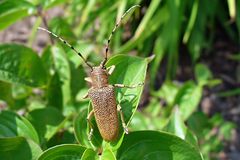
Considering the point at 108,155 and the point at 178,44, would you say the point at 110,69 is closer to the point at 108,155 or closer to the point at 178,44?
the point at 108,155

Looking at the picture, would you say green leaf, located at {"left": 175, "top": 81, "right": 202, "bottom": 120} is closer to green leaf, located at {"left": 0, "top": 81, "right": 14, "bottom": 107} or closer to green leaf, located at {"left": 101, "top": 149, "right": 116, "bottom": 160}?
green leaf, located at {"left": 0, "top": 81, "right": 14, "bottom": 107}

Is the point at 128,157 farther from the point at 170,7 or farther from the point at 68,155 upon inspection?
the point at 170,7

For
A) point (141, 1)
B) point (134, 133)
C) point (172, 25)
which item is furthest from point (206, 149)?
point (134, 133)

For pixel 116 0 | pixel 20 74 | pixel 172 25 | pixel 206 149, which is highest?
pixel 20 74

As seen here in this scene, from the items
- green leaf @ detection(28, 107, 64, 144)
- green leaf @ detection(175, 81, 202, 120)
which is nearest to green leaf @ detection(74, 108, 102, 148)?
green leaf @ detection(28, 107, 64, 144)

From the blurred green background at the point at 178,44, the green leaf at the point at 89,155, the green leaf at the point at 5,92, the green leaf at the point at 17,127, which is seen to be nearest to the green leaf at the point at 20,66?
the green leaf at the point at 5,92

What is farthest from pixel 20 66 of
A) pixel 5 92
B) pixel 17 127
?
pixel 17 127
